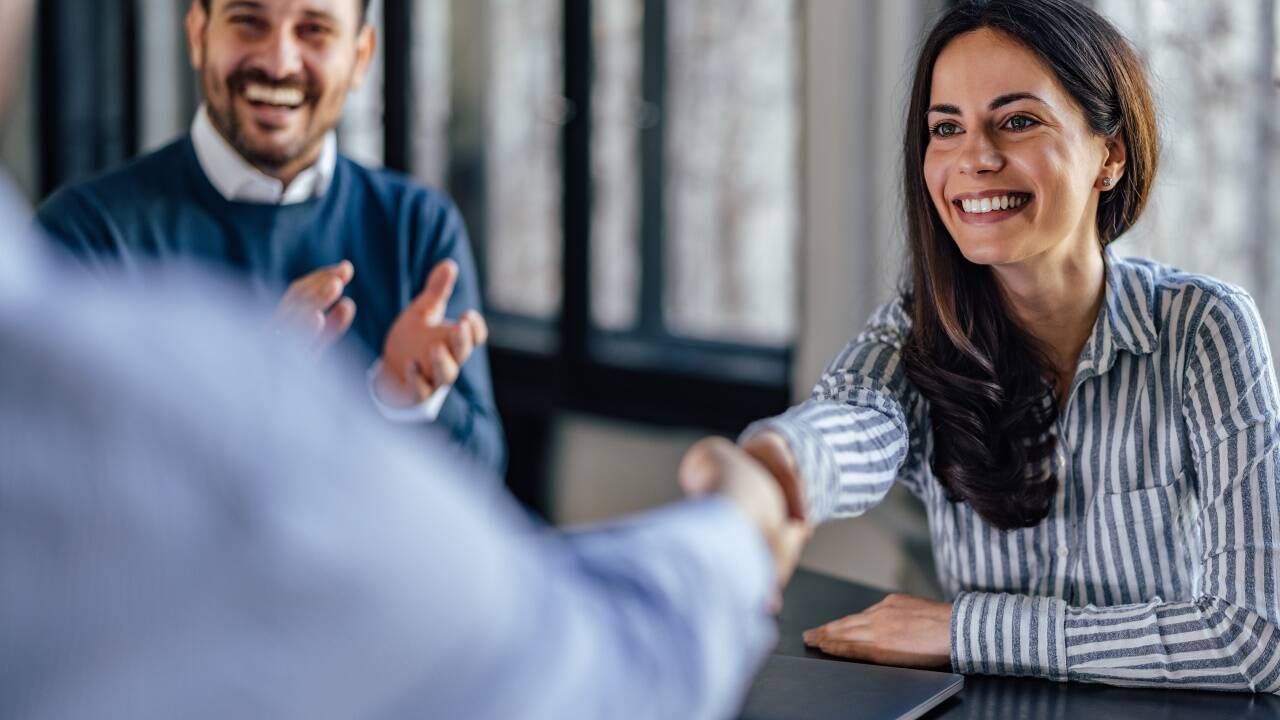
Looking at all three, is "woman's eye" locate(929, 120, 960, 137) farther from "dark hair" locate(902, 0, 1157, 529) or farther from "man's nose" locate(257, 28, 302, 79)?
"man's nose" locate(257, 28, 302, 79)

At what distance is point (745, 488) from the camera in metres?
1.00

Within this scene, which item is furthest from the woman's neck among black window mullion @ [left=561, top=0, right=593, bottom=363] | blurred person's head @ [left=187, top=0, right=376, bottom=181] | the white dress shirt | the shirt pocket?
black window mullion @ [left=561, top=0, right=593, bottom=363]

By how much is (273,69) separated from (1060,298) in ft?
4.08

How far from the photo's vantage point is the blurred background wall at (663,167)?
246cm

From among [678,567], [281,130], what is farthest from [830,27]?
[678,567]

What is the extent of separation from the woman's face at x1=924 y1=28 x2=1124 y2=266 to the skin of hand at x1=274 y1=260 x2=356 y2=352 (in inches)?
32.6

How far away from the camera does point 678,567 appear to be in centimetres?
73

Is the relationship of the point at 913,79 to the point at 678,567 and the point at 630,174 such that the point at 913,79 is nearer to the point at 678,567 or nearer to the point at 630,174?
the point at 678,567

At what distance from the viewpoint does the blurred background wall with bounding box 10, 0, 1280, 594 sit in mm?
2455

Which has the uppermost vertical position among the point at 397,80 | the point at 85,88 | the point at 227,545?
the point at 227,545

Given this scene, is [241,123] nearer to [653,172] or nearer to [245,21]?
[245,21]

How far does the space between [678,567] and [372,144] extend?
4.41m

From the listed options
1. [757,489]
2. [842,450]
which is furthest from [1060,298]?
[757,489]

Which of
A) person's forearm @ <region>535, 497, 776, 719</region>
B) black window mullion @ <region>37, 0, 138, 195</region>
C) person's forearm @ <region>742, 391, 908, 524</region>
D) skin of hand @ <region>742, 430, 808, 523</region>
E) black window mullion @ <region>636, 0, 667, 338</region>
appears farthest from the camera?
black window mullion @ <region>37, 0, 138, 195</region>
